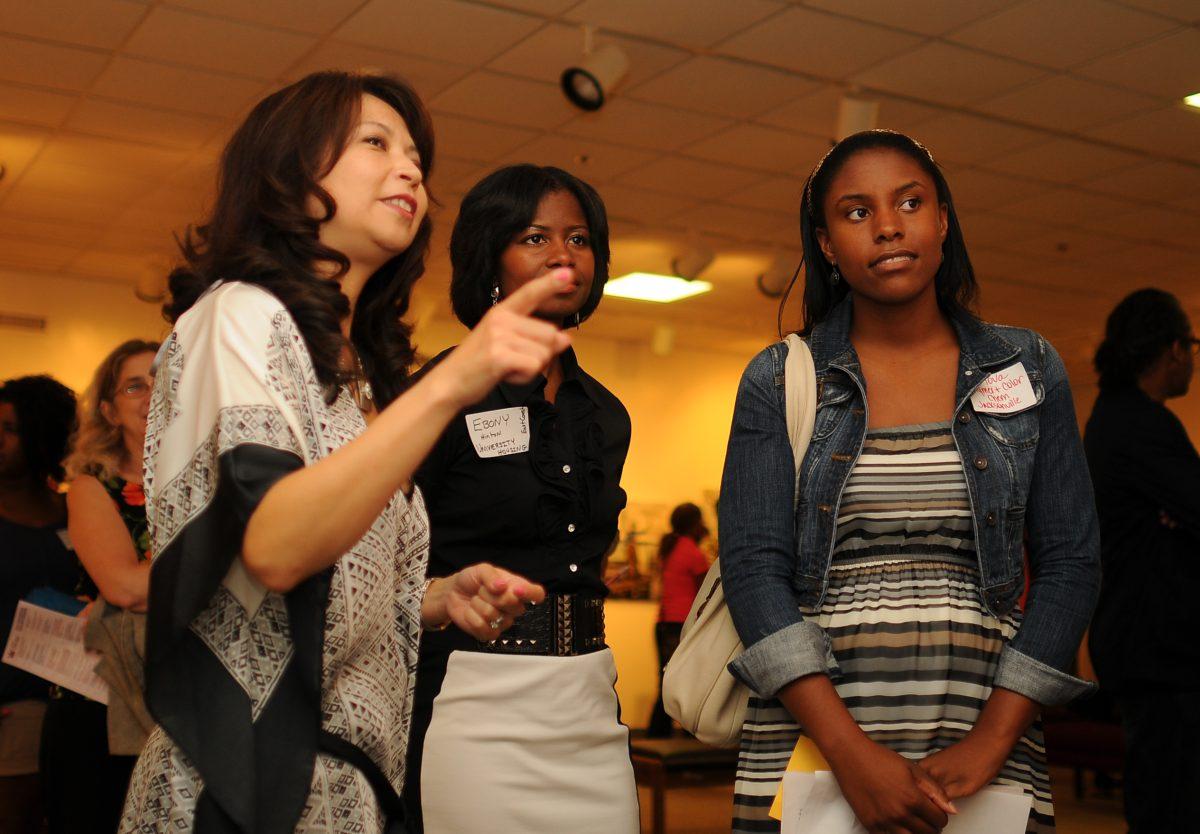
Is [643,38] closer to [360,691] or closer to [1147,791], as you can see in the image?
[1147,791]

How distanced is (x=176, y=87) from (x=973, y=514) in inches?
202

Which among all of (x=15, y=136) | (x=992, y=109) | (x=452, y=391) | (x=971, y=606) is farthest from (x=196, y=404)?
(x=15, y=136)

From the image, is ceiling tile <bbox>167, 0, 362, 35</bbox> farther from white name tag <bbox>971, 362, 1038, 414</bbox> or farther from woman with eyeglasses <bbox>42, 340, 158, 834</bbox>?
white name tag <bbox>971, 362, 1038, 414</bbox>

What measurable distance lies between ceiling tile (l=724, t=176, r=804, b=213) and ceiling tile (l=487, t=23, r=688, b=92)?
65.1 inches

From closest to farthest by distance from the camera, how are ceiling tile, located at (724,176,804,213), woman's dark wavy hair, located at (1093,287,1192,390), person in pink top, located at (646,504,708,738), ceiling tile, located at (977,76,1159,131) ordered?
woman's dark wavy hair, located at (1093,287,1192,390)
ceiling tile, located at (977,76,1159,131)
ceiling tile, located at (724,176,804,213)
person in pink top, located at (646,504,708,738)

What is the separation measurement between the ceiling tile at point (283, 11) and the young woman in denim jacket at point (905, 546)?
362 cm

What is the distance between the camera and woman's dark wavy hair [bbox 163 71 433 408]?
131cm

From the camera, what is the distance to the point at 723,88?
5.81 meters

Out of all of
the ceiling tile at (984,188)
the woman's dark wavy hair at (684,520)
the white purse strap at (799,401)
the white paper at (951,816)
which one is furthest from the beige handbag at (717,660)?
the woman's dark wavy hair at (684,520)

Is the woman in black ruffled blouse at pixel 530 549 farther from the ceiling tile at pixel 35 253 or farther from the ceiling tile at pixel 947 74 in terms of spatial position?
the ceiling tile at pixel 35 253

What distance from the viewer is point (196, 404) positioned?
3.96 feet

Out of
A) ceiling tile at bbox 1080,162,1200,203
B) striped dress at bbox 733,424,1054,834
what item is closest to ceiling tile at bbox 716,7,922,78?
ceiling tile at bbox 1080,162,1200,203

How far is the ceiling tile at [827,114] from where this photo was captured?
5.93 m

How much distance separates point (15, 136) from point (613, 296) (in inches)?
184
